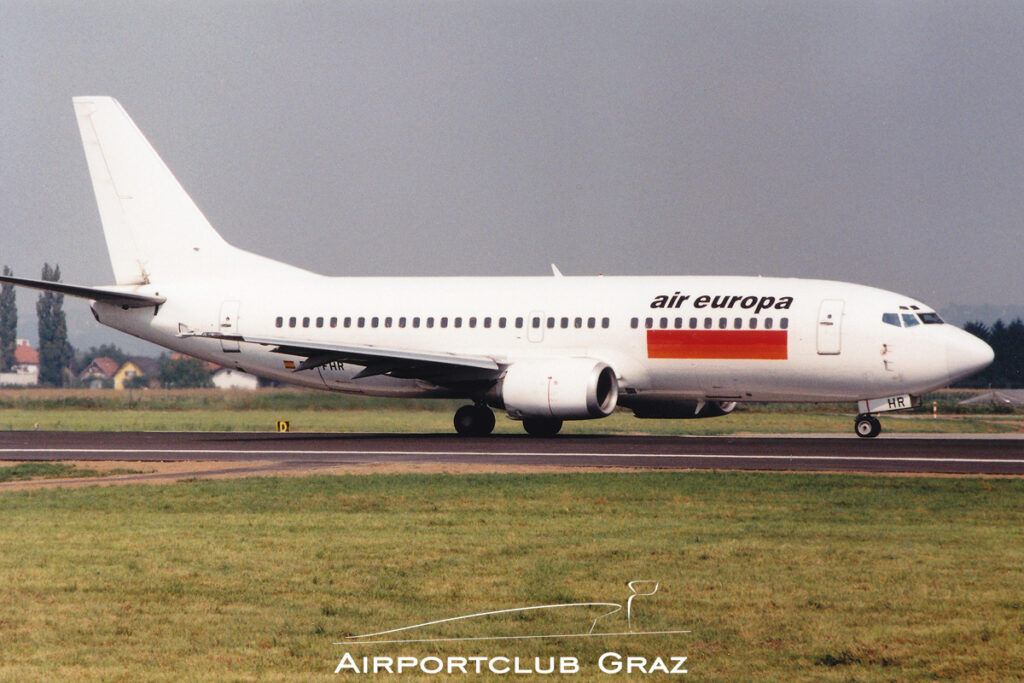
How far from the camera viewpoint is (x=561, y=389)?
30.6 metres

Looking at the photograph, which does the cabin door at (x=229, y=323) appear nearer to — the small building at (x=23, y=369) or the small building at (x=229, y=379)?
the small building at (x=229, y=379)

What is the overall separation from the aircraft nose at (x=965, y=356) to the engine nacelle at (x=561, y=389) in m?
7.85

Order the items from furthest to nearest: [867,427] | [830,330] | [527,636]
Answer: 1. [867,427]
2. [830,330]
3. [527,636]

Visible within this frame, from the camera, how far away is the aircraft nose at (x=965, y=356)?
2942cm

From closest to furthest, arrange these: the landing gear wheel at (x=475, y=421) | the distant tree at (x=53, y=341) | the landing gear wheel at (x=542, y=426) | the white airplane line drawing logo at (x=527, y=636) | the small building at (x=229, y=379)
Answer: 1. the white airplane line drawing logo at (x=527, y=636)
2. the landing gear wheel at (x=542, y=426)
3. the landing gear wheel at (x=475, y=421)
4. the small building at (x=229, y=379)
5. the distant tree at (x=53, y=341)

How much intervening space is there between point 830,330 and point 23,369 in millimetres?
100161

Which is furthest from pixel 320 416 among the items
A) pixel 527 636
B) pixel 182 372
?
pixel 527 636

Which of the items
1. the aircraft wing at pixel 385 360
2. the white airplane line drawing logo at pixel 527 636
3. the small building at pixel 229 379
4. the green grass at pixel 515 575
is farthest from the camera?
the small building at pixel 229 379

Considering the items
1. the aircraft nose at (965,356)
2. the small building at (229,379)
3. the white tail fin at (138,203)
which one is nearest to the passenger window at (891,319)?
the aircraft nose at (965,356)

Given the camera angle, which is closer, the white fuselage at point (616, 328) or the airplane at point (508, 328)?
the white fuselage at point (616, 328)

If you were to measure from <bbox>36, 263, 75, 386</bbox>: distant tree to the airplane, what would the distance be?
230 feet

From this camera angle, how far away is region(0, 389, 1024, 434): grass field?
40344 millimetres

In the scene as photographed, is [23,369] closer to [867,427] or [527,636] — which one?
[867,427]
